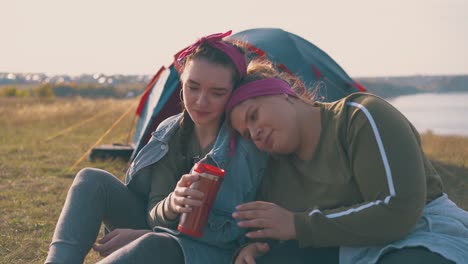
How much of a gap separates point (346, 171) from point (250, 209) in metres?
0.35

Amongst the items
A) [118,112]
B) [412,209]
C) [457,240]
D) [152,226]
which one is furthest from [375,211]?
[118,112]

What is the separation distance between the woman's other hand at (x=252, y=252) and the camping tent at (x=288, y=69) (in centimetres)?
315

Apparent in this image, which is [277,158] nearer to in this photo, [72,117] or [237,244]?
[237,244]

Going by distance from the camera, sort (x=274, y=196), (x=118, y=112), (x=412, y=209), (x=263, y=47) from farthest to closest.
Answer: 1. (x=118, y=112)
2. (x=263, y=47)
3. (x=274, y=196)
4. (x=412, y=209)

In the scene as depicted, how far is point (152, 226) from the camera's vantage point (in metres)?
2.59

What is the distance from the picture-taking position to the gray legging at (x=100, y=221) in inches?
88.6

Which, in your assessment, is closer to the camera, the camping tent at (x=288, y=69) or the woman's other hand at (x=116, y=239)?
the woman's other hand at (x=116, y=239)

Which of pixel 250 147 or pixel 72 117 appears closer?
pixel 250 147

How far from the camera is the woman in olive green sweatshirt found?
2074mm

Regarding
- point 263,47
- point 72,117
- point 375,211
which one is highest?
point 375,211

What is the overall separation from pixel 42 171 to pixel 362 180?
207 inches

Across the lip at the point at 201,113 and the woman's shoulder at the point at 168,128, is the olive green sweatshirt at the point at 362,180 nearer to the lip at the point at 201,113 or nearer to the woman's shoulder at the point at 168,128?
the lip at the point at 201,113

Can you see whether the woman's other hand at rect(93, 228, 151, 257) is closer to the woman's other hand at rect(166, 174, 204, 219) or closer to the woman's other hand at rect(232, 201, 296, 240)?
the woman's other hand at rect(166, 174, 204, 219)

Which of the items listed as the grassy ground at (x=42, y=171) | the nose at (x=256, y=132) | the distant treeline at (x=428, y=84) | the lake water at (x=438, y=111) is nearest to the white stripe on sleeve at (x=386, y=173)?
the nose at (x=256, y=132)
